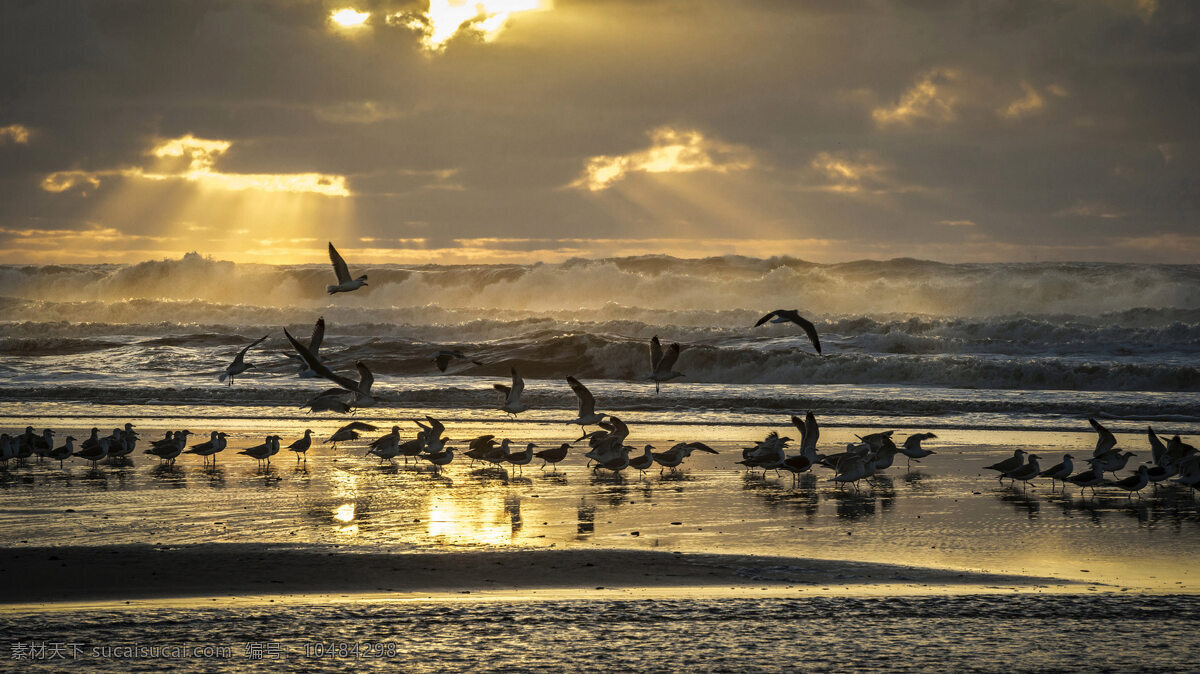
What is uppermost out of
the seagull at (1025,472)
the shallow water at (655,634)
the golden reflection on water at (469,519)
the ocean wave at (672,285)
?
the ocean wave at (672,285)

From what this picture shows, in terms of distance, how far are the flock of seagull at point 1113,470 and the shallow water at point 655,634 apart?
19.5 feet

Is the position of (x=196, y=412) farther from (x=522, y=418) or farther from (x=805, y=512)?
(x=805, y=512)

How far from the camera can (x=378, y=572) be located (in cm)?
938

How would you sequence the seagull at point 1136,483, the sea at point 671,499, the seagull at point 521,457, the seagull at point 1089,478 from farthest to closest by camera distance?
the seagull at point 521,457, the seagull at point 1089,478, the seagull at point 1136,483, the sea at point 671,499

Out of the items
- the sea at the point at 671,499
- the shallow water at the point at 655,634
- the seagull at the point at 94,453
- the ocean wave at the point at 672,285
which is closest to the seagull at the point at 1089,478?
the sea at the point at 671,499

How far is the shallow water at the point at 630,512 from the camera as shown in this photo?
10.5m

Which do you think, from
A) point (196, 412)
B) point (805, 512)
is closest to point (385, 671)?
point (805, 512)

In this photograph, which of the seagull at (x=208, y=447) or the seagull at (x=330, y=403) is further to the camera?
the seagull at (x=330, y=403)

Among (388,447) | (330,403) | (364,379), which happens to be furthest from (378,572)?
(330,403)

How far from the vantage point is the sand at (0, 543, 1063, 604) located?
8.84 m

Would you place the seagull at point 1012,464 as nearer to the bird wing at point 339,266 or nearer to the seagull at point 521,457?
the seagull at point 521,457

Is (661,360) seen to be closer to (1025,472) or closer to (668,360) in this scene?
(668,360)

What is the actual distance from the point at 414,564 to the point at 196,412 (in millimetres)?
16966

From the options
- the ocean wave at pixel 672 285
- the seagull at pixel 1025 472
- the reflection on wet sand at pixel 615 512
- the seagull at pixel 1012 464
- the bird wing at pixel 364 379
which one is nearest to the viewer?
the reflection on wet sand at pixel 615 512
